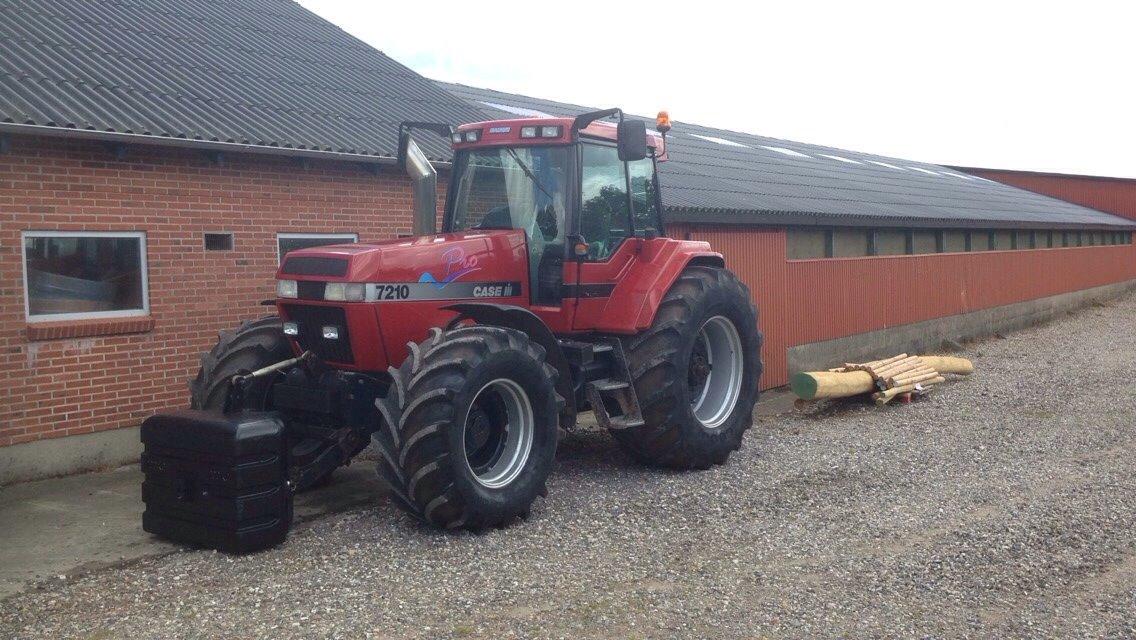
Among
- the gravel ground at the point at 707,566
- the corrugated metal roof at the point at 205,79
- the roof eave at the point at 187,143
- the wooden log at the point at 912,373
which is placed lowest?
the gravel ground at the point at 707,566

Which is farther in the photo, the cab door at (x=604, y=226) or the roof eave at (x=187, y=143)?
the roof eave at (x=187, y=143)

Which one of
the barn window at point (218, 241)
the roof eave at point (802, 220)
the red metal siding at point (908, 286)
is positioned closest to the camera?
the barn window at point (218, 241)

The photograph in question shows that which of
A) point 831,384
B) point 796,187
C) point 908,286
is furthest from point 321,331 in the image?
point 908,286

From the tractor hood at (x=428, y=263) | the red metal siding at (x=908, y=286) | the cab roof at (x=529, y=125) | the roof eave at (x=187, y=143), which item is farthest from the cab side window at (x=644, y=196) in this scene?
the red metal siding at (x=908, y=286)

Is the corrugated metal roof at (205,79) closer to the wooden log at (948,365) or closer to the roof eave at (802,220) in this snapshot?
the roof eave at (802,220)

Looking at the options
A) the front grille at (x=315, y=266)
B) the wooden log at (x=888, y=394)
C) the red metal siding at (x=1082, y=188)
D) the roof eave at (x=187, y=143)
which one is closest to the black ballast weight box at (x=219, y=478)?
the front grille at (x=315, y=266)

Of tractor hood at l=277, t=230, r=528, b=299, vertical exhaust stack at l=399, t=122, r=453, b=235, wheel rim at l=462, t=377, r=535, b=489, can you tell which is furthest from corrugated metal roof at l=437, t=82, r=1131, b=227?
wheel rim at l=462, t=377, r=535, b=489

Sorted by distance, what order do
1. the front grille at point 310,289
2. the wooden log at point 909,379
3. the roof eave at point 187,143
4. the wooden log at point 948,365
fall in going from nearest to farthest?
1. the front grille at point 310,289
2. the roof eave at point 187,143
3. the wooden log at point 909,379
4. the wooden log at point 948,365

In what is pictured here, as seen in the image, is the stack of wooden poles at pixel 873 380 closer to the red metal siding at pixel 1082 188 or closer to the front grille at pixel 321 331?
the front grille at pixel 321 331

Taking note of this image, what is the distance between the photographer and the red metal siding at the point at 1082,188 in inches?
1459

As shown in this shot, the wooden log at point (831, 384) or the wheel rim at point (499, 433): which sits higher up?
the wheel rim at point (499, 433)

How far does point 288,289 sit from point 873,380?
305 inches

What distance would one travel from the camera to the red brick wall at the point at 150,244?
7.85 metres

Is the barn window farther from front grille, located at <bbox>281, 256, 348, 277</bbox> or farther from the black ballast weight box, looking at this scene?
the black ballast weight box
